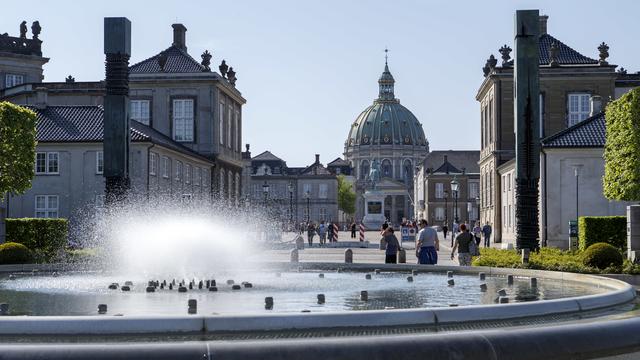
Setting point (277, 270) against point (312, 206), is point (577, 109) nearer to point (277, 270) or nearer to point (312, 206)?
point (277, 270)

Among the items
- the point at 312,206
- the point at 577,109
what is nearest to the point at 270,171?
the point at 312,206

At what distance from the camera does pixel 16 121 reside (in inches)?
1747

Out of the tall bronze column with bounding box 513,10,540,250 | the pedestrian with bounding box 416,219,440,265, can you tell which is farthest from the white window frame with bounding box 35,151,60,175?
the tall bronze column with bounding box 513,10,540,250

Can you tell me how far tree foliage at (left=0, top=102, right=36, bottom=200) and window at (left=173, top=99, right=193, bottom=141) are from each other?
26.7 meters

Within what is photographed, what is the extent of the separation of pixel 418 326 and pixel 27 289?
10108mm

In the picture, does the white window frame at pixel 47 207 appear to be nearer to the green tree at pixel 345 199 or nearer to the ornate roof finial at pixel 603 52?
the ornate roof finial at pixel 603 52

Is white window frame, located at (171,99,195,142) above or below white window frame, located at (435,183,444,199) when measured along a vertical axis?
above

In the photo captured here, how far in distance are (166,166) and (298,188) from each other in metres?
114

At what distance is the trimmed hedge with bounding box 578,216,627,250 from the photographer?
132ft

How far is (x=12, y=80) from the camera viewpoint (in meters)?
78.2

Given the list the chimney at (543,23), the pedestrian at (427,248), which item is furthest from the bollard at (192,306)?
the chimney at (543,23)

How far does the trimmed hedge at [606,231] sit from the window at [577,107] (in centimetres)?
2881

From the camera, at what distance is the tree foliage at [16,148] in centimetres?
4319

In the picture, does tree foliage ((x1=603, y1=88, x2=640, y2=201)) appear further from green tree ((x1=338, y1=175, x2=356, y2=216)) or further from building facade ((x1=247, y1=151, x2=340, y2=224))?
green tree ((x1=338, y1=175, x2=356, y2=216))
